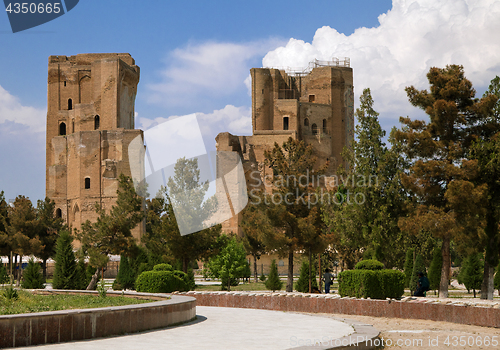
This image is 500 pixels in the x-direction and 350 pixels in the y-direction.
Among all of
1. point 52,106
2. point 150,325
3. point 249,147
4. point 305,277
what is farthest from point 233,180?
point 150,325

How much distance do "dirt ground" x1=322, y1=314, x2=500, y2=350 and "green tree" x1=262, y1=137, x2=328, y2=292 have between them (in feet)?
30.6

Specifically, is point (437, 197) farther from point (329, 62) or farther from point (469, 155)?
point (329, 62)

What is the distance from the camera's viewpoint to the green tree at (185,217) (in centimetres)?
2528

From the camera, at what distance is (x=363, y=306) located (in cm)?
1299

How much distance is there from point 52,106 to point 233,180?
23.1 metres

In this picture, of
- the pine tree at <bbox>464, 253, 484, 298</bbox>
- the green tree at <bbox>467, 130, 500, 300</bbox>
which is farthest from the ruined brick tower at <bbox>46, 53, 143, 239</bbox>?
the green tree at <bbox>467, 130, 500, 300</bbox>

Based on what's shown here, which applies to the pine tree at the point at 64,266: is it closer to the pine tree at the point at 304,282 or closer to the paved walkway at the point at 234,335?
the pine tree at the point at 304,282

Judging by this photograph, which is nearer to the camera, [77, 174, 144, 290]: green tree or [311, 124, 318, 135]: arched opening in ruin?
[77, 174, 144, 290]: green tree

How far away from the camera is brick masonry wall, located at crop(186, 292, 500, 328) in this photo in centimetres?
1103

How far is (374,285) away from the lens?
13.3m

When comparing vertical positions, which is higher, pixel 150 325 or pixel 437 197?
pixel 437 197

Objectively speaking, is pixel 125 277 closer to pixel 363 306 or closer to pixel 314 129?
pixel 363 306

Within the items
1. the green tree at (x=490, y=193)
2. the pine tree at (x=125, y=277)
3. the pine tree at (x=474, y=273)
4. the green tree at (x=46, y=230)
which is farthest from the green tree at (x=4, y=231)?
the green tree at (x=490, y=193)

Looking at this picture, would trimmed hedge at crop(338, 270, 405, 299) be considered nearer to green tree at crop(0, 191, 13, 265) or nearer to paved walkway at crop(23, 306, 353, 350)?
paved walkway at crop(23, 306, 353, 350)
